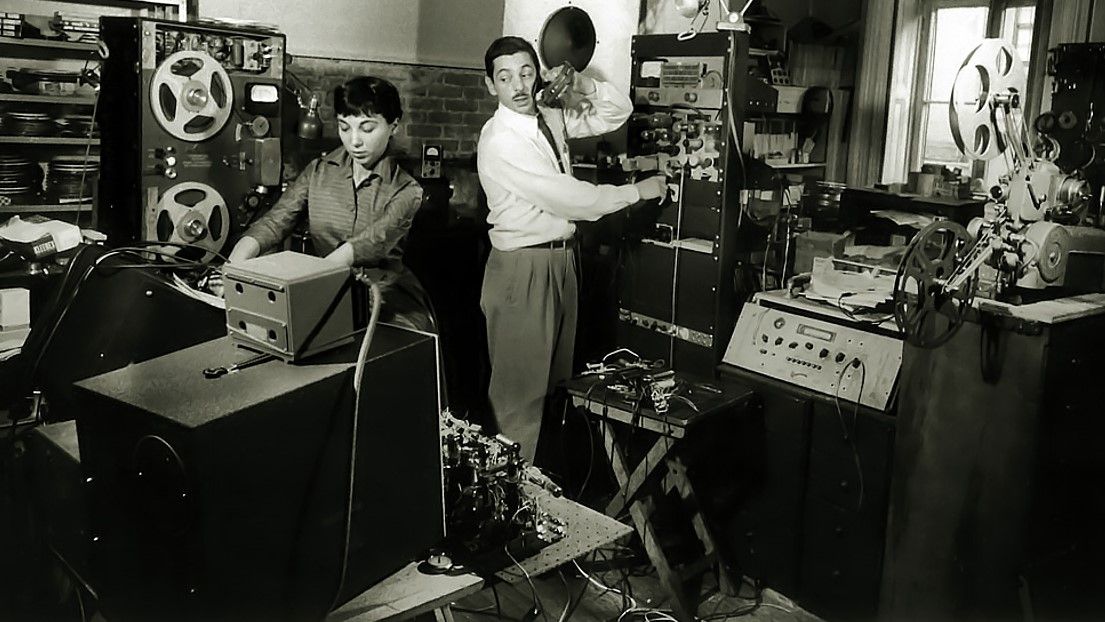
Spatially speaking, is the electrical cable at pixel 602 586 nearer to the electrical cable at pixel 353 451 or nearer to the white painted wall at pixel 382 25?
the electrical cable at pixel 353 451

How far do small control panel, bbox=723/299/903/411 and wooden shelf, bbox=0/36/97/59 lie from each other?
2.92 m

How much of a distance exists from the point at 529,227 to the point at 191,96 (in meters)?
1.32

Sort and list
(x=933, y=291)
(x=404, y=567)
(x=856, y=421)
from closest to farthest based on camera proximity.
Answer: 1. (x=404, y=567)
2. (x=933, y=291)
3. (x=856, y=421)

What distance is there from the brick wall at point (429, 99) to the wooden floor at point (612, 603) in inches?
81.9

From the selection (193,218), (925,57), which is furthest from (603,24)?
(925,57)

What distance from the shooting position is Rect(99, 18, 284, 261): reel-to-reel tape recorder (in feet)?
11.9

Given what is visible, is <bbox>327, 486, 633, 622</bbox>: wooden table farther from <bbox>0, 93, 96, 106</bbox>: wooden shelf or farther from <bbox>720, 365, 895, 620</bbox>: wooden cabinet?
<bbox>0, 93, 96, 106</bbox>: wooden shelf

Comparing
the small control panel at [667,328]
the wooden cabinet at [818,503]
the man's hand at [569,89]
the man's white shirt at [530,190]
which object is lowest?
the wooden cabinet at [818,503]

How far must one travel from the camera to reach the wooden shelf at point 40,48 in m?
4.13

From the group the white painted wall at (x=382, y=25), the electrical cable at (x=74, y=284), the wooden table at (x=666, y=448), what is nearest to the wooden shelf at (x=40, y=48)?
the white painted wall at (x=382, y=25)

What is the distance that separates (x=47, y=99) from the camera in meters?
4.20

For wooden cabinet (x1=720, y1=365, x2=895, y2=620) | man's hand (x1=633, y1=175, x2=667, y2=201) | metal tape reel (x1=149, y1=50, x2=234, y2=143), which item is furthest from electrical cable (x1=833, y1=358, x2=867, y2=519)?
metal tape reel (x1=149, y1=50, x2=234, y2=143)

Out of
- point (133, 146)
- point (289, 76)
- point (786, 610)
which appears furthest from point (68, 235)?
point (786, 610)

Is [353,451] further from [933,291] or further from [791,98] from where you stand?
[791,98]
